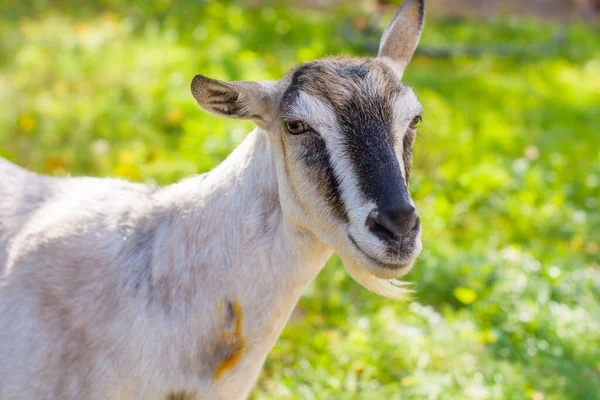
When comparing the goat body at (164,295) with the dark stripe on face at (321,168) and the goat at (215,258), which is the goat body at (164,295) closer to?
the goat at (215,258)

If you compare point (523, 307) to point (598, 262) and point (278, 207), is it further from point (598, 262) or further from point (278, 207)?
point (278, 207)

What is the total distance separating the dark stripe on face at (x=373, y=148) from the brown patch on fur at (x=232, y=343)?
812mm

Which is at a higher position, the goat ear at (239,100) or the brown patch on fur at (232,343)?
the goat ear at (239,100)

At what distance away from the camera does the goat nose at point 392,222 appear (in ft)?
9.02

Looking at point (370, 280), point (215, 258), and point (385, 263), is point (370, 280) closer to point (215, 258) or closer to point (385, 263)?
point (385, 263)

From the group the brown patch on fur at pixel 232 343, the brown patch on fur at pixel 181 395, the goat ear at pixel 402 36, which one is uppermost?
the goat ear at pixel 402 36

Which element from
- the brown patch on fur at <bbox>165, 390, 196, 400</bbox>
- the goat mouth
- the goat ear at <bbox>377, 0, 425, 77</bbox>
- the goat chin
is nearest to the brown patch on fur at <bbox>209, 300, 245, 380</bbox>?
the brown patch on fur at <bbox>165, 390, 196, 400</bbox>

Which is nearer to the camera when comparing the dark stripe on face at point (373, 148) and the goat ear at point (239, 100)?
the dark stripe on face at point (373, 148)

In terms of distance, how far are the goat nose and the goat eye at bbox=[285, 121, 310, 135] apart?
1.56 ft

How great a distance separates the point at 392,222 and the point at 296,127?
0.58 m

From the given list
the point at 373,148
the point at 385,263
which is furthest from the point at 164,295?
the point at 373,148

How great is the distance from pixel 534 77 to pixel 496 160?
2753 mm

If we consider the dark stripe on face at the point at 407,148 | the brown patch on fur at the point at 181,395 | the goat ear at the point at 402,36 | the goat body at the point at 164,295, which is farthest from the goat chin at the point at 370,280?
the goat ear at the point at 402,36

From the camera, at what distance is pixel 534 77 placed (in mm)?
9391
